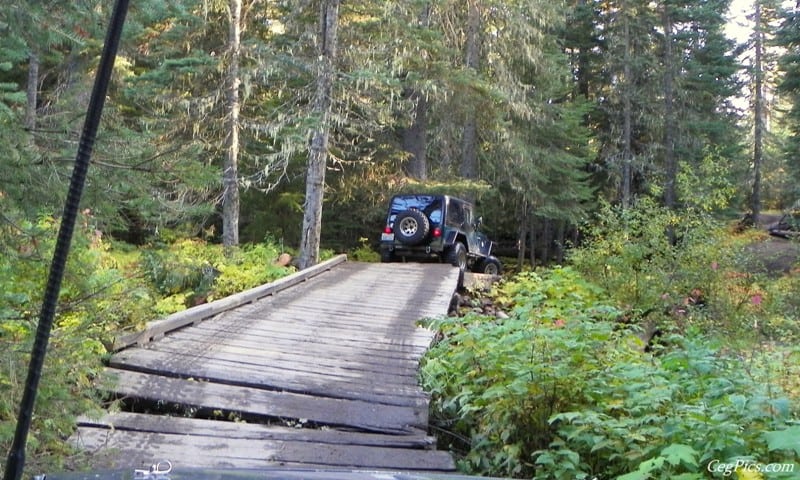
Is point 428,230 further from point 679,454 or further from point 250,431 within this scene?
point 679,454

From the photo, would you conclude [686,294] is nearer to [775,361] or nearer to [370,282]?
[370,282]

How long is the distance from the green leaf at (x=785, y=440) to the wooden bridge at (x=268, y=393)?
2.27 m

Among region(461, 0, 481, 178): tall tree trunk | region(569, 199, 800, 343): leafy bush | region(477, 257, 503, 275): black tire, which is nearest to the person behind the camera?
region(569, 199, 800, 343): leafy bush

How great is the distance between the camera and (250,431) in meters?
5.04

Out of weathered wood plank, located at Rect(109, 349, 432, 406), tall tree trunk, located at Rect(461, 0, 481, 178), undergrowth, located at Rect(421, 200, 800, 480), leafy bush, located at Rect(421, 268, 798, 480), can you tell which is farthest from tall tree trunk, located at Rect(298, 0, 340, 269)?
leafy bush, located at Rect(421, 268, 798, 480)

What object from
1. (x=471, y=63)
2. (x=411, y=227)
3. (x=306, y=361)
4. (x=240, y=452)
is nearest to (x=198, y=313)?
(x=306, y=361)

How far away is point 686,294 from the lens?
12.4m

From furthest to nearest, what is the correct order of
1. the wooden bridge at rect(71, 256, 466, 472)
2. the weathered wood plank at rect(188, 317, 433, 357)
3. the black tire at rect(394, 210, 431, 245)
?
the black tire at rect(394, 210, 431, 245) → the weathered wood plank at rect(188, 317, 433, 357) → the wooden bridge at rect(71, 256, 466, 472)

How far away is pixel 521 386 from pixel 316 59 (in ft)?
39.0

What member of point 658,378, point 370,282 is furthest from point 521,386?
point 370,282

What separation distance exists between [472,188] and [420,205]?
7.07 ft

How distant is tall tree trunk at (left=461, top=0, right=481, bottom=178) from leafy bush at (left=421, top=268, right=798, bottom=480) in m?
15.6

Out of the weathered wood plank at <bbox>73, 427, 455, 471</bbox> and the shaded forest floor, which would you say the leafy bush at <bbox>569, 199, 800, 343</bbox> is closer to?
the shaded forest floor

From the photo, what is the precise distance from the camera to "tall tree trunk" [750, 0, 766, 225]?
1414 inches
